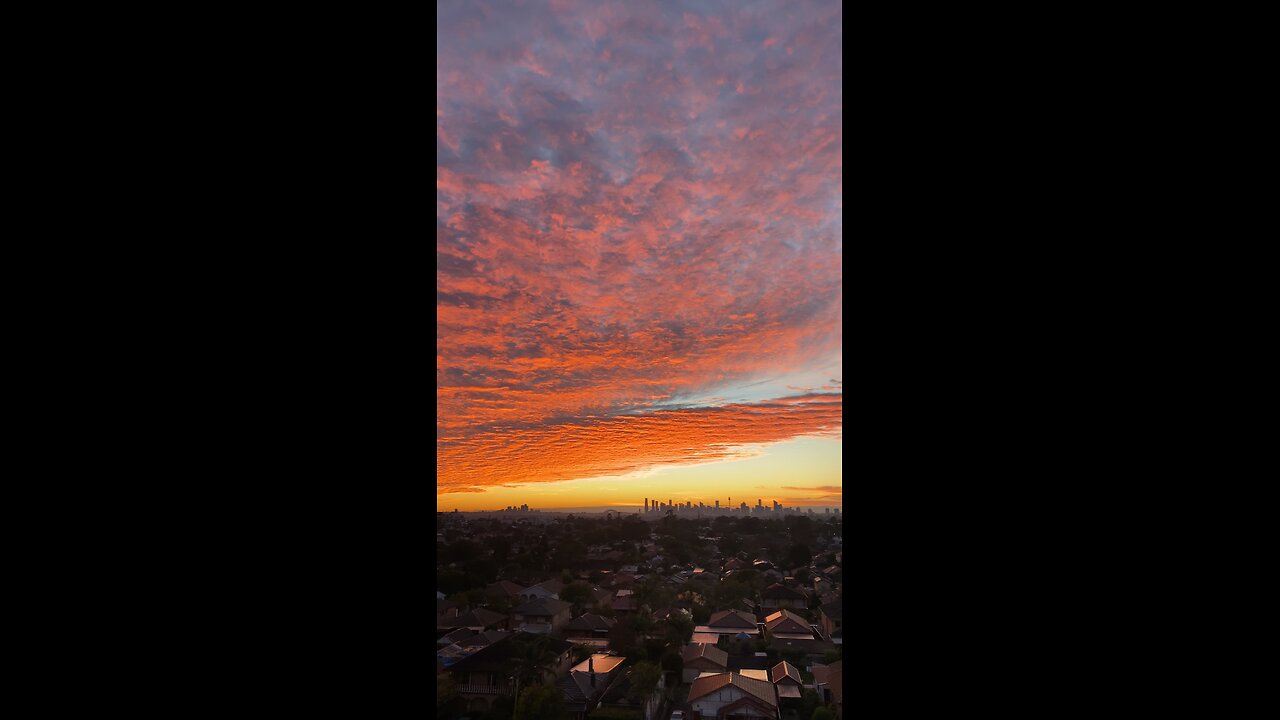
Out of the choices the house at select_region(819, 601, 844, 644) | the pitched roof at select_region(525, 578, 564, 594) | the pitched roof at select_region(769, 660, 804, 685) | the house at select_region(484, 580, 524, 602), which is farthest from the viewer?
the pitched roof at select_region(525, 578, 564, 594)

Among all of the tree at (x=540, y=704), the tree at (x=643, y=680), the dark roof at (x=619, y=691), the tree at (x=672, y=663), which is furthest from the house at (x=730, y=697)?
the tree at (x=540, y=704)

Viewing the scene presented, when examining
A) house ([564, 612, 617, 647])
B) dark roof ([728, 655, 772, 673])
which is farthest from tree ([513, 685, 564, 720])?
dark roof ([728, 655, 772, 673])

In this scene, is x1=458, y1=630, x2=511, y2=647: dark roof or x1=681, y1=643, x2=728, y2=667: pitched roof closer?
x1=681, y1=643, x2=728, y2=667: pitched roof

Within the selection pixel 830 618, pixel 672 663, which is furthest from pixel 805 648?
pixel 672 663

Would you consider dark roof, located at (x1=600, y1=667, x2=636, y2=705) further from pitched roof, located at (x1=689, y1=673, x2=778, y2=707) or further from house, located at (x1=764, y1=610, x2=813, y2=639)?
house, located at (x1=764, y1=610, x2=813, y2=639)

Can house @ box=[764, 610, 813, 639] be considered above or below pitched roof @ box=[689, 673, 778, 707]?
above

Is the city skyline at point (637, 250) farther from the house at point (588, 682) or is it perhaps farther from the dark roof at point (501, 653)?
the house at point (588, 682)

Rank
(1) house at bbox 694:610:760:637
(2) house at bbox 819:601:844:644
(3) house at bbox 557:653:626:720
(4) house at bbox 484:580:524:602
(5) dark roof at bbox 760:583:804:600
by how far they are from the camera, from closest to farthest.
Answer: (2) house at bbox 819:601:844:644, (5) dark roof at bbox 760:583:804:600, (1) house at bbox 694:610:760:637, (3) house at bbox 557:653:626:720, (4) house at bbox 484:580:524:602

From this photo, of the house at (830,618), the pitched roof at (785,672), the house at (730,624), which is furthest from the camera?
the house at (730,624)
